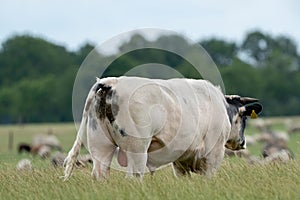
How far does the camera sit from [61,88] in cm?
9188

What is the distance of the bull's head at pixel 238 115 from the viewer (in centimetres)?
1236

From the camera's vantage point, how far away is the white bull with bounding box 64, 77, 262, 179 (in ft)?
31.1

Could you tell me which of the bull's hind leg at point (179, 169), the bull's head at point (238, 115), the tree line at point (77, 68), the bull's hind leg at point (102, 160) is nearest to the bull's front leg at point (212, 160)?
the bull's hind leg at point (179, 169)

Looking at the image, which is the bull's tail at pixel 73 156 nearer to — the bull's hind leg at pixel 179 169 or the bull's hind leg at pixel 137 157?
the bull's hind leg at pixel 137 157

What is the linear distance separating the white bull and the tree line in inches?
2202

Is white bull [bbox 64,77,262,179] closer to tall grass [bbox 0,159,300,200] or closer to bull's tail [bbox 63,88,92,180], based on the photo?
bull's tail [bbox 63,88,92,180]

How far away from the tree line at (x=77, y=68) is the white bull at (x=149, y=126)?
55932 millimetres

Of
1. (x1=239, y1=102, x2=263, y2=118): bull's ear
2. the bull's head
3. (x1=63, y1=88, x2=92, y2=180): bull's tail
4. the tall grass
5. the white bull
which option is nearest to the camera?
the tall grass

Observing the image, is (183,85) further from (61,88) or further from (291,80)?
(291,80)

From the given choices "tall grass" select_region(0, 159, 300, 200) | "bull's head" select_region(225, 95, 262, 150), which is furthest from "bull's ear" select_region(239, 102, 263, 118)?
"tall grass" select_region(0, 159, 300, 200)

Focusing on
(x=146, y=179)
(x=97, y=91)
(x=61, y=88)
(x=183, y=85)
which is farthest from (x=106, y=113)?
(x=61, y=88)

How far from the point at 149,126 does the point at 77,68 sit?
9003 centimetres

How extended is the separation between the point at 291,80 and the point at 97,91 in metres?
107

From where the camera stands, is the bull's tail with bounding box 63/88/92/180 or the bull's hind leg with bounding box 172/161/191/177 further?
the bull's hind leg with bounding box 172/161/191/177
